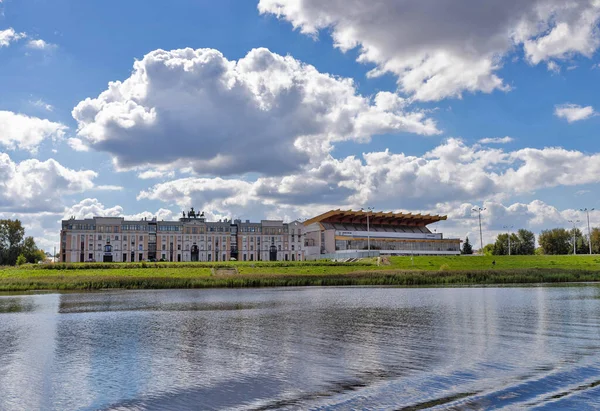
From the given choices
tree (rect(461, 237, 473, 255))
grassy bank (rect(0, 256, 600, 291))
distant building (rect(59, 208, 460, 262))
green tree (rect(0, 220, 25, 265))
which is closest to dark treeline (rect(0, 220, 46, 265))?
green tree (rect(0, 220, 25, 265))

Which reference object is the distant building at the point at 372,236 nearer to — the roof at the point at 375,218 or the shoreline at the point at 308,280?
the roof at the point at 375,218

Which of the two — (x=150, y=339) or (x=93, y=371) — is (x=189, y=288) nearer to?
(x=150, y=339)

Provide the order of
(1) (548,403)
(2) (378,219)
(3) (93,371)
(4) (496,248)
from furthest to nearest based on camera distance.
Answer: (4) (496,248) → (2) (378,219) → (3) (93,371) → (1) (548,403)

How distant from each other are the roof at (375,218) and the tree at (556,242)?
31943mm

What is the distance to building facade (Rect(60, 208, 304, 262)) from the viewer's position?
157500 mm

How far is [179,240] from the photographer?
6590 inches

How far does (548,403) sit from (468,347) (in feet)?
27.5

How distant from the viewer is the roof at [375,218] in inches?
6398

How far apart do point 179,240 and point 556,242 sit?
383ft

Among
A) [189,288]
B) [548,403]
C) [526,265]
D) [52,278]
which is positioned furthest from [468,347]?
[526,265]

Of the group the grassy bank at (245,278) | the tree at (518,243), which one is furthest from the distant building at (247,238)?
the grassy bank at (245,278)

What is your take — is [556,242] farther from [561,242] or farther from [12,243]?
[12,243]

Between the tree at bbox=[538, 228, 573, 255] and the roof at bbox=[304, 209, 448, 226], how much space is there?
1258 inches

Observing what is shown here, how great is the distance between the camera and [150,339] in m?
27.2
